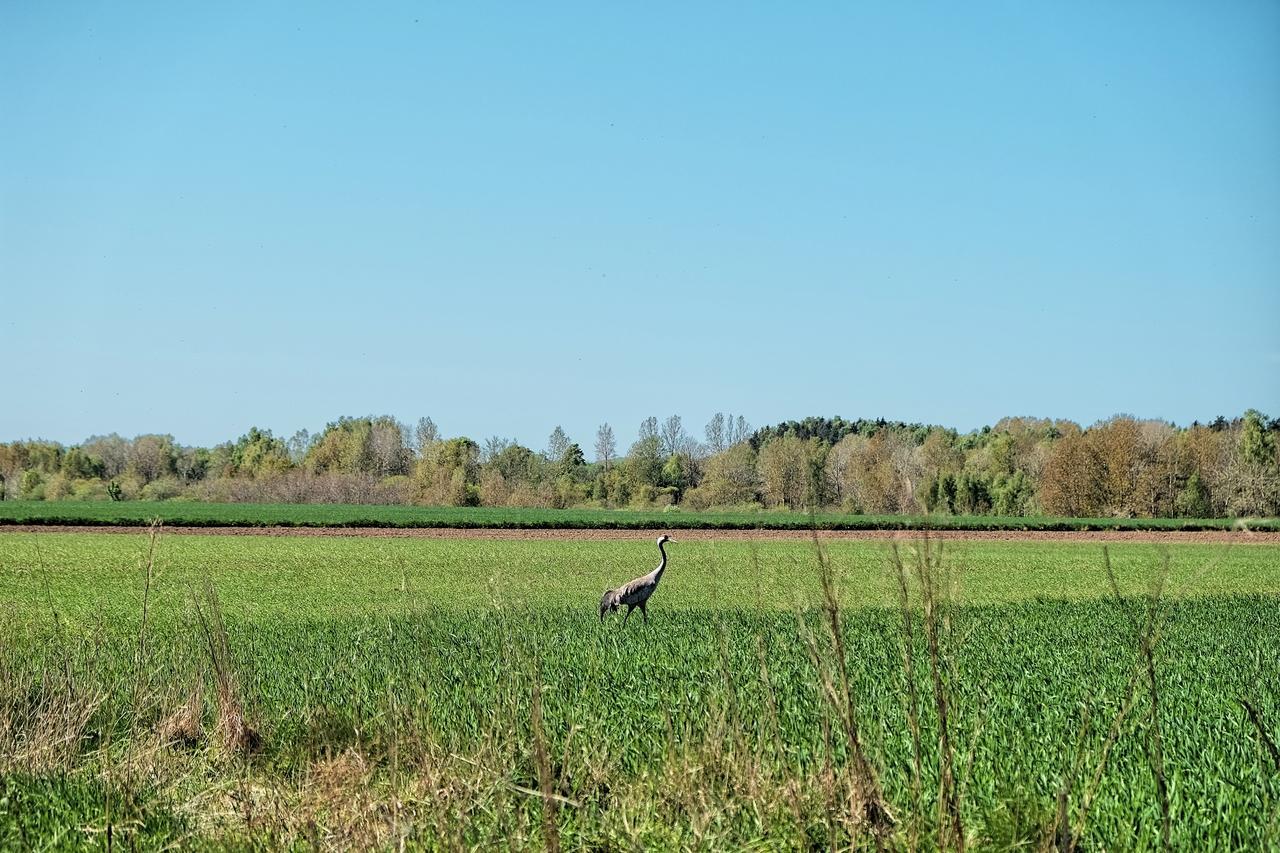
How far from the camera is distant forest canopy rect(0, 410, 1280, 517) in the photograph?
8338cm

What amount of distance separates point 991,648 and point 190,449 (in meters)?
174

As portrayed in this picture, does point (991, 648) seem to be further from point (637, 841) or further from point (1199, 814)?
point (637, 841)

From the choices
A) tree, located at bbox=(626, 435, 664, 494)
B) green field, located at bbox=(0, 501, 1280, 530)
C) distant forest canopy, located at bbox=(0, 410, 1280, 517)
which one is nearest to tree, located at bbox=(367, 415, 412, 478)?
distant forest canopy, located at bbox=(0, 410, 1280, 517)

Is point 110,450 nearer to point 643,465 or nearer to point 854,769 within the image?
point 643,465

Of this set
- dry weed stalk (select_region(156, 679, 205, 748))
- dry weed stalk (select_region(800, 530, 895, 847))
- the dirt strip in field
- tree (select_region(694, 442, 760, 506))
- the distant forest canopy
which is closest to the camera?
dry weed stalk (select_region(800, 530, 895, 847))

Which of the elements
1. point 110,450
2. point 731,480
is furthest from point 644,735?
point 110,450

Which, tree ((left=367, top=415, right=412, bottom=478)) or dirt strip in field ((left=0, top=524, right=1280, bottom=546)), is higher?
tree ((left=367, top=415, right=412, bottom=478))

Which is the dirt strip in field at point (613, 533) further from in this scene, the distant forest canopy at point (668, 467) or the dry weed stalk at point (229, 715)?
the dry weed stalk at point (229, 715)

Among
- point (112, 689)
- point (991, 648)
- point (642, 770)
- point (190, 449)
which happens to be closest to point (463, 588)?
point (991, 648)

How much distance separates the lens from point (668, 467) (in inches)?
5325

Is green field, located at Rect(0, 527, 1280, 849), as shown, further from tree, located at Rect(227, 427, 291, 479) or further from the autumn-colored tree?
tree, located at Rect(227, 427, 291, 479)

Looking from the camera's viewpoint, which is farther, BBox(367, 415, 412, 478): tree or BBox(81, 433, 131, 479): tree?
BBox(81, 433, 131, 479): tree

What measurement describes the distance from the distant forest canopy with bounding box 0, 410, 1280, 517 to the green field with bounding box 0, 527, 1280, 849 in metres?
27.8

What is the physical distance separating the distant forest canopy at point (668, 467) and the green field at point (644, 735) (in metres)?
27.8
